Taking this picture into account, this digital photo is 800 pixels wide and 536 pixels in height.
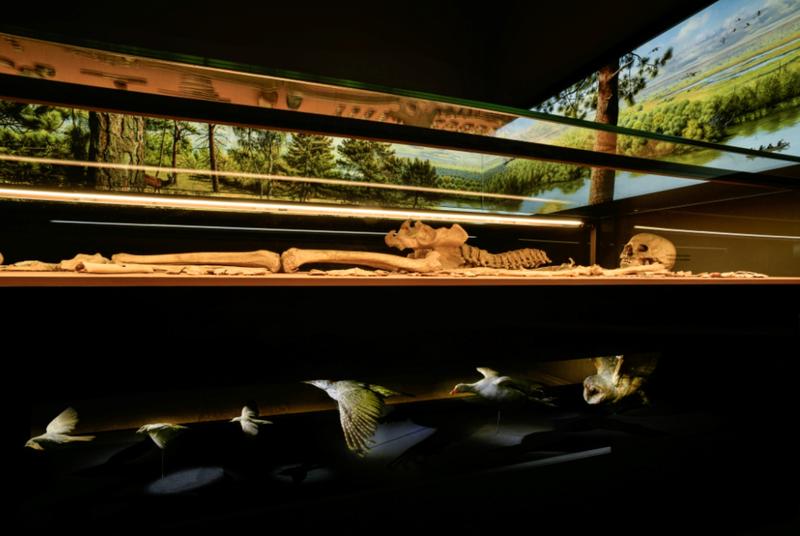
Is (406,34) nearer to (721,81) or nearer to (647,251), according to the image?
(647,251)

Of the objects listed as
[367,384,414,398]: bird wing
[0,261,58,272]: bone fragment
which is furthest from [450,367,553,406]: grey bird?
[0,261,58,272]: bone fragment

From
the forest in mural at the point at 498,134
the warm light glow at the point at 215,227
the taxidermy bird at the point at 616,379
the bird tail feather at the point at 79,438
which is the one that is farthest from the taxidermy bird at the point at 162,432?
the taxidermy bird at the point at 616,379

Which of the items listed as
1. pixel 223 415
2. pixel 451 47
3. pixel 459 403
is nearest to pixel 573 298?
pixel 459 403

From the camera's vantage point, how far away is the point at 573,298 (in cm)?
197

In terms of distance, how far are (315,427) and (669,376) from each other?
220 centimetres

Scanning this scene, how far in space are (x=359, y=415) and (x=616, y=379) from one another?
161 cm

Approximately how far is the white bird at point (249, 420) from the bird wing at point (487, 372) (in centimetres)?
103

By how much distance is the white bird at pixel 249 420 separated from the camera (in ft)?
5.85

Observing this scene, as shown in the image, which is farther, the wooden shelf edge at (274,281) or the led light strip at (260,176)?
the led light strip at (260,176)

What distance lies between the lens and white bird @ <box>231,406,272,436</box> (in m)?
1.78

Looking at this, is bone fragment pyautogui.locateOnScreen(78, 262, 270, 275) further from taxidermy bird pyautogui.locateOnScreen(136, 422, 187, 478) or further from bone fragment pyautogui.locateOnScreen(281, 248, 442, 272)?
taxidermy bird pyautogui.locateOnScreen(136, 422, 187, 478)

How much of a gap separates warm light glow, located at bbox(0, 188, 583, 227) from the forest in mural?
0.15 feet

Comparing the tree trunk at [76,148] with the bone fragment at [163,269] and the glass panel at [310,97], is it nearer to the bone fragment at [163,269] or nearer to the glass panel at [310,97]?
the glass panel at [310,97]

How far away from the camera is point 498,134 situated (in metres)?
2.02
